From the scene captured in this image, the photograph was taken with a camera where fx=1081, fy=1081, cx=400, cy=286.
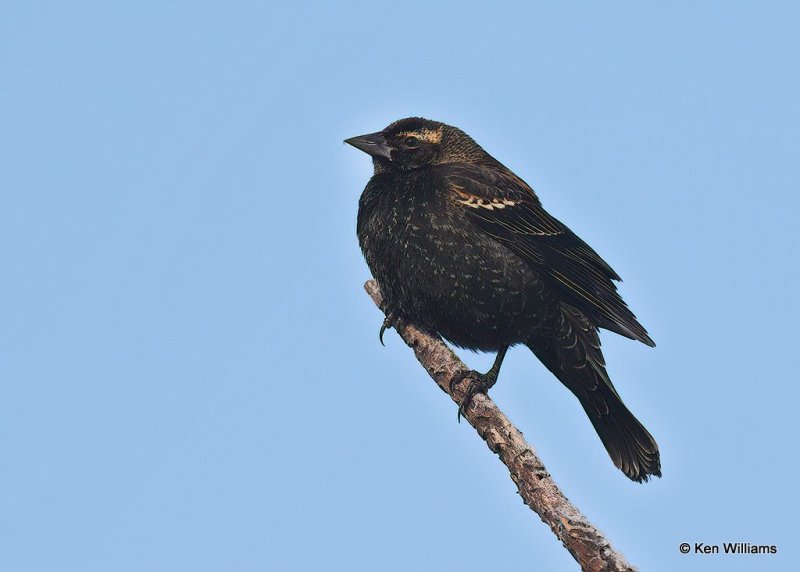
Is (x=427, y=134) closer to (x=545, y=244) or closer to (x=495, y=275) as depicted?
(x=545, y=244)

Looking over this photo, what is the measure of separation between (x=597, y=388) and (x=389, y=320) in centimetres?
171

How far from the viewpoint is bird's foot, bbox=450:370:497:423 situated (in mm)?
7234

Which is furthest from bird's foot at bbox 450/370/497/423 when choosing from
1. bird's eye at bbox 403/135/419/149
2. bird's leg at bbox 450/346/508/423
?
bird's eye at bbox 403/135/419/149

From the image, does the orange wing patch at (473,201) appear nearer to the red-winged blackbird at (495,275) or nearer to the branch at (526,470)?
the red-winged blackbird at (495,275)

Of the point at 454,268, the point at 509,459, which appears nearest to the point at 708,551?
the point at 509,459

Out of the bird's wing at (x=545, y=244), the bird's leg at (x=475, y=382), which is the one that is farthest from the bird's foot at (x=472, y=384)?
the bird's wing at (x=545, y=244)

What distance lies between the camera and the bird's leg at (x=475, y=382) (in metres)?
7.24

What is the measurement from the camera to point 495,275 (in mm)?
7949

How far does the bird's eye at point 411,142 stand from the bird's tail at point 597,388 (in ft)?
5.88

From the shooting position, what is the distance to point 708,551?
670 centimetres

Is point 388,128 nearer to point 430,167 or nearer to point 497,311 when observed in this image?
point 430,167

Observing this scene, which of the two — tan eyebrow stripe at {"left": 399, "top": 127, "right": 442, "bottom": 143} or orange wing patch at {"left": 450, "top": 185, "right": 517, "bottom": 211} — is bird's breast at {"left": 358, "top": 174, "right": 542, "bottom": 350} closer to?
orange wing patch at {"left": 450, "top": 185, "right": 517, "bottom": 211}

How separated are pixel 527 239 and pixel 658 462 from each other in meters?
1.96

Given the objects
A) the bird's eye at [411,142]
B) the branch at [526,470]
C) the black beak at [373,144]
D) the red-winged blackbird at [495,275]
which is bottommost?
the branch at [526,470]
